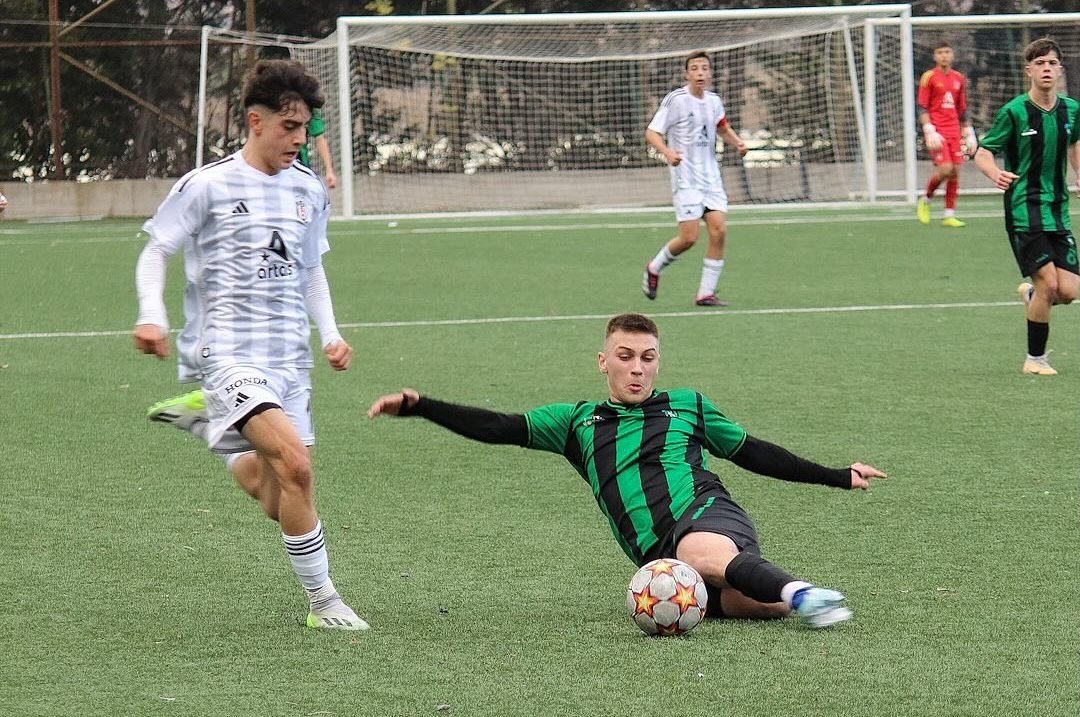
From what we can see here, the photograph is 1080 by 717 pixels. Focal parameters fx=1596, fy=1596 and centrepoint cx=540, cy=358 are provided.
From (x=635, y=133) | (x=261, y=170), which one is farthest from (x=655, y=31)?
(x=261, y=170)

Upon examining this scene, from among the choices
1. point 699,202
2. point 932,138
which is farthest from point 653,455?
point 932,138

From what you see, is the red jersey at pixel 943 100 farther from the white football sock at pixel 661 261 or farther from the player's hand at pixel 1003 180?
the player's hand at pixel 1003 180

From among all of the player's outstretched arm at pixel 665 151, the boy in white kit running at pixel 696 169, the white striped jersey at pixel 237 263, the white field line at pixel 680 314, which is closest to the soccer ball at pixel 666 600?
the white striped jersey at pixel 237 263

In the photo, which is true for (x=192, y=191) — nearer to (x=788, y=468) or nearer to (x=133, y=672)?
(x=133, y=672)

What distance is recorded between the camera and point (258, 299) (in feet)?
15.6

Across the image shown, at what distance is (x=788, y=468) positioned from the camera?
477 centimetres

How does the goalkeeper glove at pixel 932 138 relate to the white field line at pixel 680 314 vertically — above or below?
above

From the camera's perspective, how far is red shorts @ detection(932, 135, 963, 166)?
19.1m

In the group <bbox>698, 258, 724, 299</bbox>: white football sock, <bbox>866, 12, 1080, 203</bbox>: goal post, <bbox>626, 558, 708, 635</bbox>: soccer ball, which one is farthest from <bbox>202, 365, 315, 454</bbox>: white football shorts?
<bbox>866, 12, 1080, 203</bbox>: goal post

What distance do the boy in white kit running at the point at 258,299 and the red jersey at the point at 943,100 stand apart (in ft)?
52.3

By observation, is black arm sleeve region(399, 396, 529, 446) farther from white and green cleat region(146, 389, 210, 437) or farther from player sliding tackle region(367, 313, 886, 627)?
white and green cleat region(146, 389, 210, 437)

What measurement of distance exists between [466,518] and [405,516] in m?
0.24

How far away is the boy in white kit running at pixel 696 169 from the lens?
12.7m

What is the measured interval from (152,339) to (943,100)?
16.7 metres
